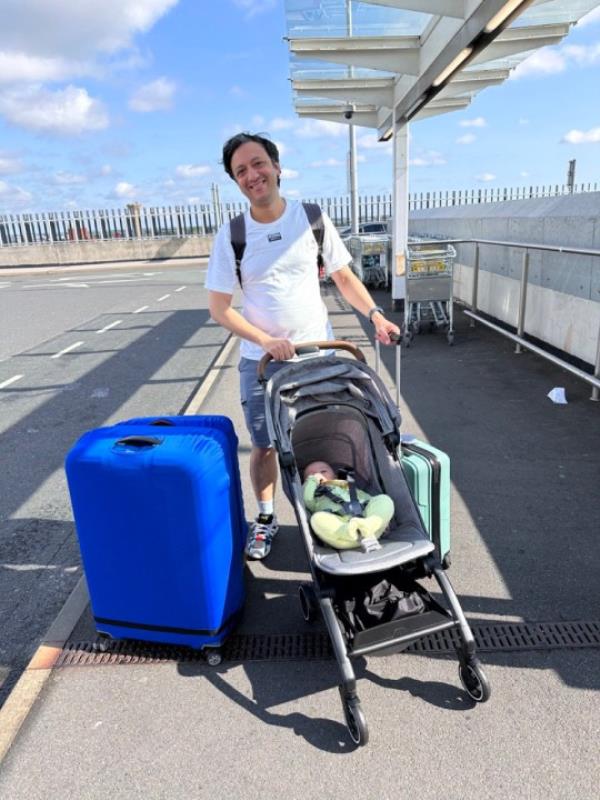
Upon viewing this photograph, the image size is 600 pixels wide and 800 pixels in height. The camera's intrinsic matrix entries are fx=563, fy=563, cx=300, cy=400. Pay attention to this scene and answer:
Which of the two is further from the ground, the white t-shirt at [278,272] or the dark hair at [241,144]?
the dark hair at [241,144]

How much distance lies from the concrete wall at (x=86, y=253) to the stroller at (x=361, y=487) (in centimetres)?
3104

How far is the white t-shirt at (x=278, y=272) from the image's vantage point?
2.85m

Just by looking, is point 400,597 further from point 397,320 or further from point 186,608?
point 397,320

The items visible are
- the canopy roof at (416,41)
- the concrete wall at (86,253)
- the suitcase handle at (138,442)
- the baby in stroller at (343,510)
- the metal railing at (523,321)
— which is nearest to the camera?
the baby in stroller at (343,510)

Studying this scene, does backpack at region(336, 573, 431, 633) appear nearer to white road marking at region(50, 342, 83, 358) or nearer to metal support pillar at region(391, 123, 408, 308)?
metal support pillar at region(391, 123, 408, 308)

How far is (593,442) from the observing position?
15.3 feet

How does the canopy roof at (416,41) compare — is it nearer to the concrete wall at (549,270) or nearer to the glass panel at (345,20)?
the glass panel at (345,20)

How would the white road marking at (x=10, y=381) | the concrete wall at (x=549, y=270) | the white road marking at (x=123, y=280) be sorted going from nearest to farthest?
the concrete wall at (x=549, y=270), the white road marking at (x=10, y=381), the white road marking at (x=123, y=280)

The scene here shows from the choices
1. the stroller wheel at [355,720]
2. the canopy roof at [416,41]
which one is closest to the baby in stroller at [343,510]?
the stroller wheel at [355,720]

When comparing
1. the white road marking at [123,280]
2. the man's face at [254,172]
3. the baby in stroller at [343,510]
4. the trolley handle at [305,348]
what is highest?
the man's face at [254,172]

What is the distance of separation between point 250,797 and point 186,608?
79cm

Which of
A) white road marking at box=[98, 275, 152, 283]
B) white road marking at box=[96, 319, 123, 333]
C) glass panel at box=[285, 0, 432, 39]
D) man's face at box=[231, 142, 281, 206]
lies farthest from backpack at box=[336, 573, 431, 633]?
white road marking at box=[98, 275, 152, 283]

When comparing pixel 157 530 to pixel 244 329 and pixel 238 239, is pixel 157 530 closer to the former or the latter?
pixel 244 329

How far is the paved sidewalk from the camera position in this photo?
2008 millimetres
